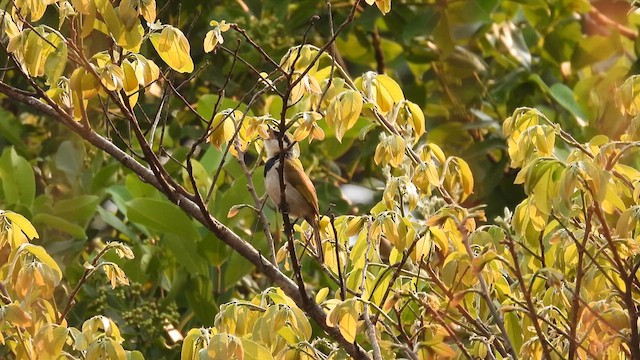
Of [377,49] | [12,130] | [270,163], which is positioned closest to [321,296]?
[270,163]

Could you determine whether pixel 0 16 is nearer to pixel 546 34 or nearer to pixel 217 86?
pixel 217 86

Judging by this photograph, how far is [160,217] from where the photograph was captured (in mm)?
3773

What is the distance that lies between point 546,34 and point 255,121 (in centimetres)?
301

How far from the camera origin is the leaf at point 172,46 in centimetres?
238

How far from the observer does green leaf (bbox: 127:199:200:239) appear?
371 cm

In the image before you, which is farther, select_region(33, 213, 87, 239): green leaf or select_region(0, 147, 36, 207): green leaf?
select_region(0, 147, 36, 207): green leaf

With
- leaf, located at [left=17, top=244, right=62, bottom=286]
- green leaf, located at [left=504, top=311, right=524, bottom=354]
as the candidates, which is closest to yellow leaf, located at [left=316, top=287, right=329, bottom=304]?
green leaf, located at [left=504, top=311, right=524, bottom=354]

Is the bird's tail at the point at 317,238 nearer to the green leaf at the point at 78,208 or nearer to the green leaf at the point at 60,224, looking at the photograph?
the green leaf at the point at 60,224

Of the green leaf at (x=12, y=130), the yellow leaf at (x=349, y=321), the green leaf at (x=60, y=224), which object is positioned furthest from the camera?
the green leaf at (x=12, y=130)

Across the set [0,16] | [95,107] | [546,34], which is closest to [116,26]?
[0,16]

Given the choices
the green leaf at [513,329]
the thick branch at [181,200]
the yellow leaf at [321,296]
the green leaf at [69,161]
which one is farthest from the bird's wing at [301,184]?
the green leaf at [69,161]

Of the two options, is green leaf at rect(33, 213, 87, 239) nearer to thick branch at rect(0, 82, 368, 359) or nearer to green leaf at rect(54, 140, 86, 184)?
green leaf at rect(54, 140, 86, 184)

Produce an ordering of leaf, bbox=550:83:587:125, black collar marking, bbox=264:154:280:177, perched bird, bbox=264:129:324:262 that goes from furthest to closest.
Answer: leaf, bbox=550:83:587:125 < black collar marking, bbox=264:154:280:177 < perched bird, bbox=264:129:324:262

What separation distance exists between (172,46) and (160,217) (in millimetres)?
1466
